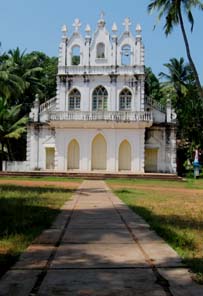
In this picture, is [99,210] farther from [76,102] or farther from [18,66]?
[18,66]

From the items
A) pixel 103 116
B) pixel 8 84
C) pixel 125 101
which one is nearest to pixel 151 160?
pixel 125 101

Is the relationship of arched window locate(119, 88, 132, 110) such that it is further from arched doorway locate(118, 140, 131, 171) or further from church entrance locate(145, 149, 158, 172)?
church entrance locate(145, 149, 158, 172)

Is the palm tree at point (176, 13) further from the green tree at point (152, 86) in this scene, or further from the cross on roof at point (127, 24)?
the green tree at point (152, 86)

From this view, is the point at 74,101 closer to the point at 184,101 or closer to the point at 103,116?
the point at 103,116

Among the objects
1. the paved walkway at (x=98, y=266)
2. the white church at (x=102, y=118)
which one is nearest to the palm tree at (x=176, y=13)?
the white church at (x=102, y=118)

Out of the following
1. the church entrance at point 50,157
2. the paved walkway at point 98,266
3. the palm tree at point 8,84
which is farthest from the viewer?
the palm tree at point 8,84

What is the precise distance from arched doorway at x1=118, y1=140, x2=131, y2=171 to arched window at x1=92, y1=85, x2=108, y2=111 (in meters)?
3.17

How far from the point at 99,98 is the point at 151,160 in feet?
19.7

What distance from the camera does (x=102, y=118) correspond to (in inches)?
1281

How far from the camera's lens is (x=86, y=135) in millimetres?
33094

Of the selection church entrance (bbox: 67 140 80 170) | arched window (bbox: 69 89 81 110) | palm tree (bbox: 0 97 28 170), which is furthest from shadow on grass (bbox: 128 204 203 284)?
palm tree (bbox: 0 97 28 170)

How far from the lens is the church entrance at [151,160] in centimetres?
3381

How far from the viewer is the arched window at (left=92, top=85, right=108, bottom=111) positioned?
3369 cm

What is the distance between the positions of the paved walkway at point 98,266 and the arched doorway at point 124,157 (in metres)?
25.7
